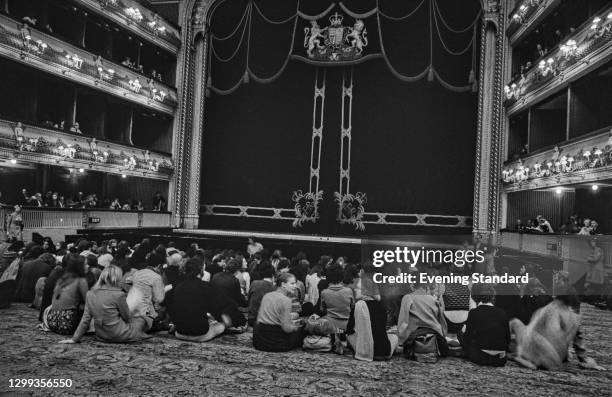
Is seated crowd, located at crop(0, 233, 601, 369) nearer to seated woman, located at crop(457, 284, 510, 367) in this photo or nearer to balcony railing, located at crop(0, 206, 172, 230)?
seated woman, located at crop(457, 284, 510, 367)

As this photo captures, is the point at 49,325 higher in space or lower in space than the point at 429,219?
lower

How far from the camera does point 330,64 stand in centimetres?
2030

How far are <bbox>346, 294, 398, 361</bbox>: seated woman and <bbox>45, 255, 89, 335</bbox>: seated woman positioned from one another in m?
3.64

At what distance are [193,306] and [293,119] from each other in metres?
15.9

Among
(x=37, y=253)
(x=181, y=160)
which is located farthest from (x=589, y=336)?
(x=181, y=160)

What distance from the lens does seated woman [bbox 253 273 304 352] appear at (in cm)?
621

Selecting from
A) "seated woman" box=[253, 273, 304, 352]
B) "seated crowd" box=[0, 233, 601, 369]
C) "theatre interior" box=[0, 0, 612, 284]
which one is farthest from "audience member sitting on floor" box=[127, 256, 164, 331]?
"theatre interior" box=[0, 0, 612, 284]

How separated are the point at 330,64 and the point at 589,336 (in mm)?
15144

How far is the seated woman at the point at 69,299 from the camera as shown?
21.1 feet

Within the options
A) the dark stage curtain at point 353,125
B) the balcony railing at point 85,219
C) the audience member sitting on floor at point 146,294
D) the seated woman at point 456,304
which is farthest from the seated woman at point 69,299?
the dark stage curtain at point 353,125

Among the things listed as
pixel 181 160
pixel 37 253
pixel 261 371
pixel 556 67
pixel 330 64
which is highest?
pixel 330 64

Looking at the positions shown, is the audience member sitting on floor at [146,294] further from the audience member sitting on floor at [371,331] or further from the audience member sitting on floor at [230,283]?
the audience member sitting on floor at [371,331]

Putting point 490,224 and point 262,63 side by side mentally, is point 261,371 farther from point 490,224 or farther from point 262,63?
point 262,63

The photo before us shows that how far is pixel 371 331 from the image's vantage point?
6.09 m
